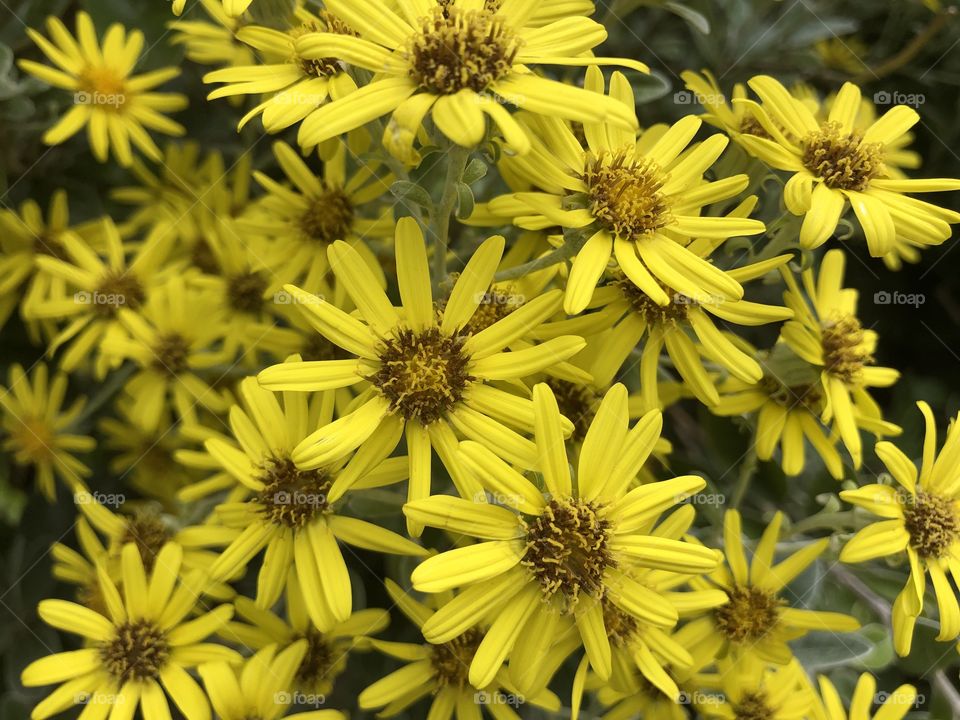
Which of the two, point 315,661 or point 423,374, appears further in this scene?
point 315,661

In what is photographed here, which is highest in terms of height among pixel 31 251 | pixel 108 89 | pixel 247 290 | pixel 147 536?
pixel 108 89

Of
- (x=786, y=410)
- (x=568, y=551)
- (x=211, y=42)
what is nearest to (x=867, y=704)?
(x=786, y=410)

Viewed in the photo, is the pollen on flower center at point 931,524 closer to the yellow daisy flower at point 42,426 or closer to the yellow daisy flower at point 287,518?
the yellow daisy flower at point 287,518

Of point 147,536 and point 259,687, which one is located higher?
point 147,536

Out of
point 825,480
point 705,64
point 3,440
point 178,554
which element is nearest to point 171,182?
point 3,440

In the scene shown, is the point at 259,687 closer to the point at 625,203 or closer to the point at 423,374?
the point at 423,374

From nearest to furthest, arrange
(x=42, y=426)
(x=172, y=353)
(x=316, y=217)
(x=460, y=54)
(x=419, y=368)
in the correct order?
(x=460, y=54), (x=419, y=368), (x=316, y=217), (x=172, y=353), (x=42, y=426)

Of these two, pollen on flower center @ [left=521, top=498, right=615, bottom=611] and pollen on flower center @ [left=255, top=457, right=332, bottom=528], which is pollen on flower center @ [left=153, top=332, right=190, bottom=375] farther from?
pollen on flower center @ [left=521, top=498, right=615, bottom=611]

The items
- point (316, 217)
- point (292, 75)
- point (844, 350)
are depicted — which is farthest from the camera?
point (316, 217)

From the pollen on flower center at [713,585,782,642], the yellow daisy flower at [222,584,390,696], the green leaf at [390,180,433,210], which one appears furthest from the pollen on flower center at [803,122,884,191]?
the yellow daisy flower at [222,584,390,696]
